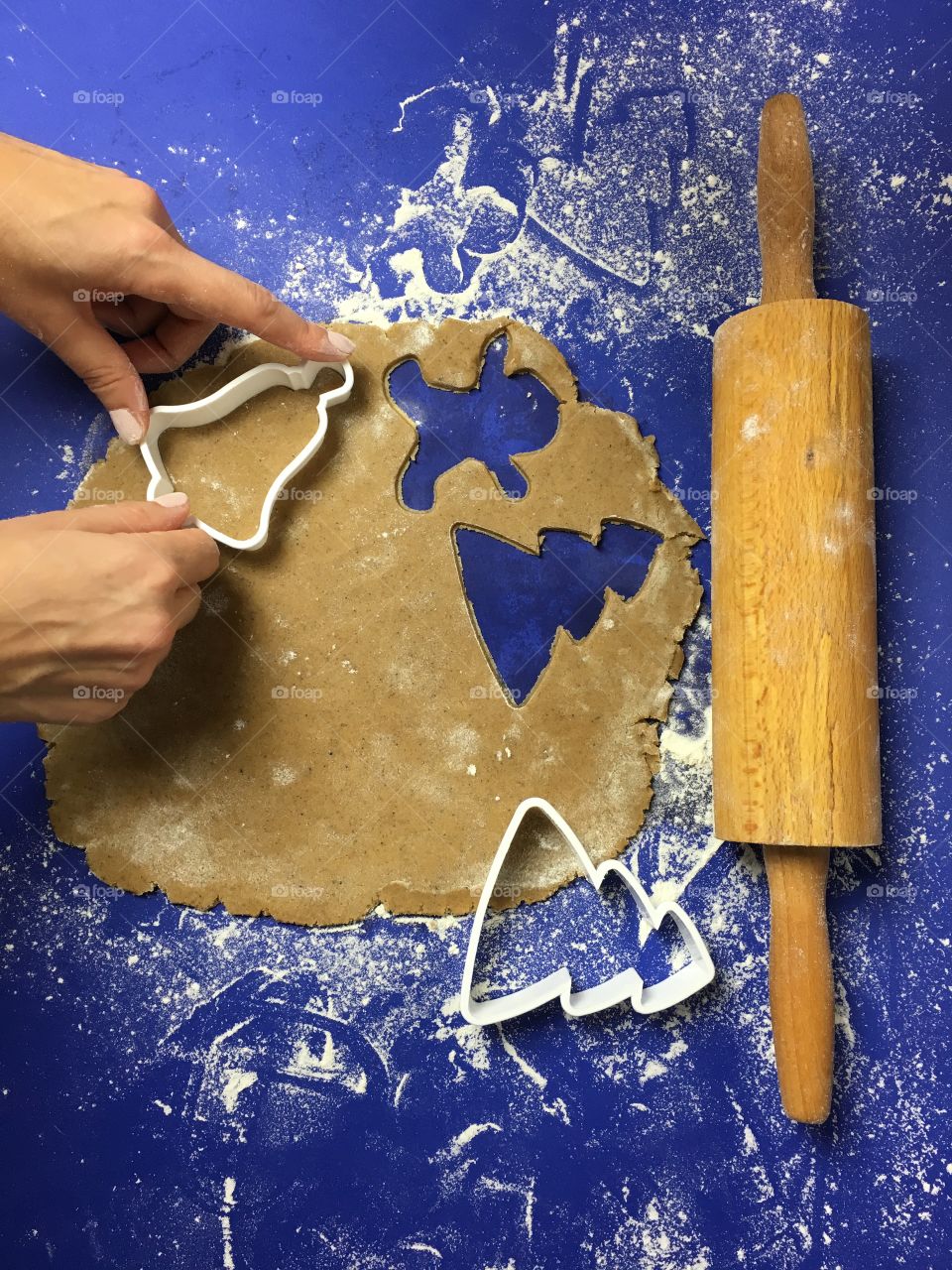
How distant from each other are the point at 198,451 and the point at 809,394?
871 mm

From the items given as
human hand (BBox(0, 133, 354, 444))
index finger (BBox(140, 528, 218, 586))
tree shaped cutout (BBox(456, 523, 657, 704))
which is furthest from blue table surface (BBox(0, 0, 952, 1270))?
index finger (BBox(140, 528, 218, 586))

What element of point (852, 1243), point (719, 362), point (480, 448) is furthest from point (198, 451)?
point (852, 1243)

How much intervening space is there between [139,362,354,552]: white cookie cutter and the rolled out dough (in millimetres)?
25

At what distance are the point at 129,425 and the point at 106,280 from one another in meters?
0.20

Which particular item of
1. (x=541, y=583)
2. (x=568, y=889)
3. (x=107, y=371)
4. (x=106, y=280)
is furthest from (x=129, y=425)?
(x=568, y=889)

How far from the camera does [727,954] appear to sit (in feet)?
4.36

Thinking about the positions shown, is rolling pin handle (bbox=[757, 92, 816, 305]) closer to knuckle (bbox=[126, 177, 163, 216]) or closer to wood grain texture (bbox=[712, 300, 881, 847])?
wood grain texture (bbox=[712, 300, 881, 847])

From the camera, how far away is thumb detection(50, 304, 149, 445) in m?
1.27

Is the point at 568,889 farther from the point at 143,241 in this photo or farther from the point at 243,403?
the point at 143,241

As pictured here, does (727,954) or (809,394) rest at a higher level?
(809,394)

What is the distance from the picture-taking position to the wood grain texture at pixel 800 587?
1.14 m

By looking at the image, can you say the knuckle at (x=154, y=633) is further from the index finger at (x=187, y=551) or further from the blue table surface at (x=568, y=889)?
the blue table surface at (x=568, y=889)

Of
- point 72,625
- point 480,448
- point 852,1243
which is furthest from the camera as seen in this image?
point 480,448

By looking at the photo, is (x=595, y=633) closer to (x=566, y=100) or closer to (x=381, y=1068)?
(x=381, y=1068)
